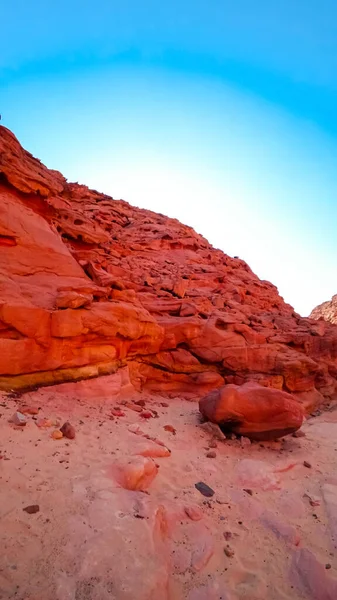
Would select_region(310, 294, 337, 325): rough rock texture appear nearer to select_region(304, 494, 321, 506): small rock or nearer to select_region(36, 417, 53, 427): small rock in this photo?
select_region(304, 494, 321, 506): small rock

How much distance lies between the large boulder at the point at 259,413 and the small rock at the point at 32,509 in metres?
4.84

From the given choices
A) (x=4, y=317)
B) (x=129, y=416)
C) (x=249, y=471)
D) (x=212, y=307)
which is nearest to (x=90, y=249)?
(x=212, y=307)

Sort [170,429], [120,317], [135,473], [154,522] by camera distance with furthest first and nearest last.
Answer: [120,317] → [170,429] → [135,473] → [154,522]

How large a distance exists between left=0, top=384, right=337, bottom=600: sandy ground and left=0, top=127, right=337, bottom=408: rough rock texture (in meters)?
1.92

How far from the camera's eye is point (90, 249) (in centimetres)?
1490

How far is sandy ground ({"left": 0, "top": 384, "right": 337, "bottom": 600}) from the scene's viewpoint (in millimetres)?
2943

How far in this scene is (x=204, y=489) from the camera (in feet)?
16.5

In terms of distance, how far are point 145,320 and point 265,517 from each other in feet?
23.1

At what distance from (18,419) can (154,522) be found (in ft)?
9.87

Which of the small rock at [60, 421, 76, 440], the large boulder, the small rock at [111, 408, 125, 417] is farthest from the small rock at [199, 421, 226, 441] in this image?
the small rock at [60, 421, 76, 440]

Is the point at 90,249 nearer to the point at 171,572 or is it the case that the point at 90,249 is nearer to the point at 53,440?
the point at 53,440

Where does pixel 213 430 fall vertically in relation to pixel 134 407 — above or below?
above

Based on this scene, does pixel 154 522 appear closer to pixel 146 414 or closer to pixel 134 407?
pixel 146 414

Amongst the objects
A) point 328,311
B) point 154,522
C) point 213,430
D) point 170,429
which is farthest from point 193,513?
point 328,311
